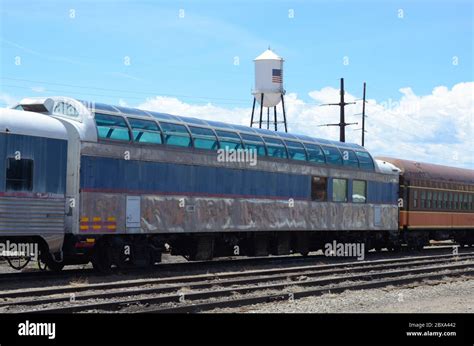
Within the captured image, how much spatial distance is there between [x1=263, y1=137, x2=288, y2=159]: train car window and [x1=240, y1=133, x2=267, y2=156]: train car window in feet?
0.72

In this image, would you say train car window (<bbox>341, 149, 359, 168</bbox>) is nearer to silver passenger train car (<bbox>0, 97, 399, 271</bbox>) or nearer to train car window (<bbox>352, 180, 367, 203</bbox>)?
silver passenger train car (<bbox>0, 97, 399, 271</bbox>)

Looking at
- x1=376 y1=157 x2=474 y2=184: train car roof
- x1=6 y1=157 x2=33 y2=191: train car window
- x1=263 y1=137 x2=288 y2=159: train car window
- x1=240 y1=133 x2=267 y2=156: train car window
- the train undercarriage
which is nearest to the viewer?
x1=6 y1=157 x2=33 y2=191: train car window

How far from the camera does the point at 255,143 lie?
20.8 m

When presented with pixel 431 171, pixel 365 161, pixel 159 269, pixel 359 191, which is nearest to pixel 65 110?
pixel 159 269

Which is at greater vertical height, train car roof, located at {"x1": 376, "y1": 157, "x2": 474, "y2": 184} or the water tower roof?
the water tower roof

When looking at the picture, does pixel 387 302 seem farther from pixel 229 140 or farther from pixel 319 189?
pixel 319 189

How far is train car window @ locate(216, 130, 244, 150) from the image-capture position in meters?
19.5

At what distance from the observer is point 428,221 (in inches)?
1149

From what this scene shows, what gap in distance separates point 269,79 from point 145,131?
27.4 meters

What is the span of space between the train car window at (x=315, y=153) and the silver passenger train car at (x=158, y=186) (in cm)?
5

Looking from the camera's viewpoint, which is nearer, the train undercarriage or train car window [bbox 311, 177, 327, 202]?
the train undercarriage

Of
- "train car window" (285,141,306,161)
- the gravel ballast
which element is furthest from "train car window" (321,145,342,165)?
the gravel ballast
